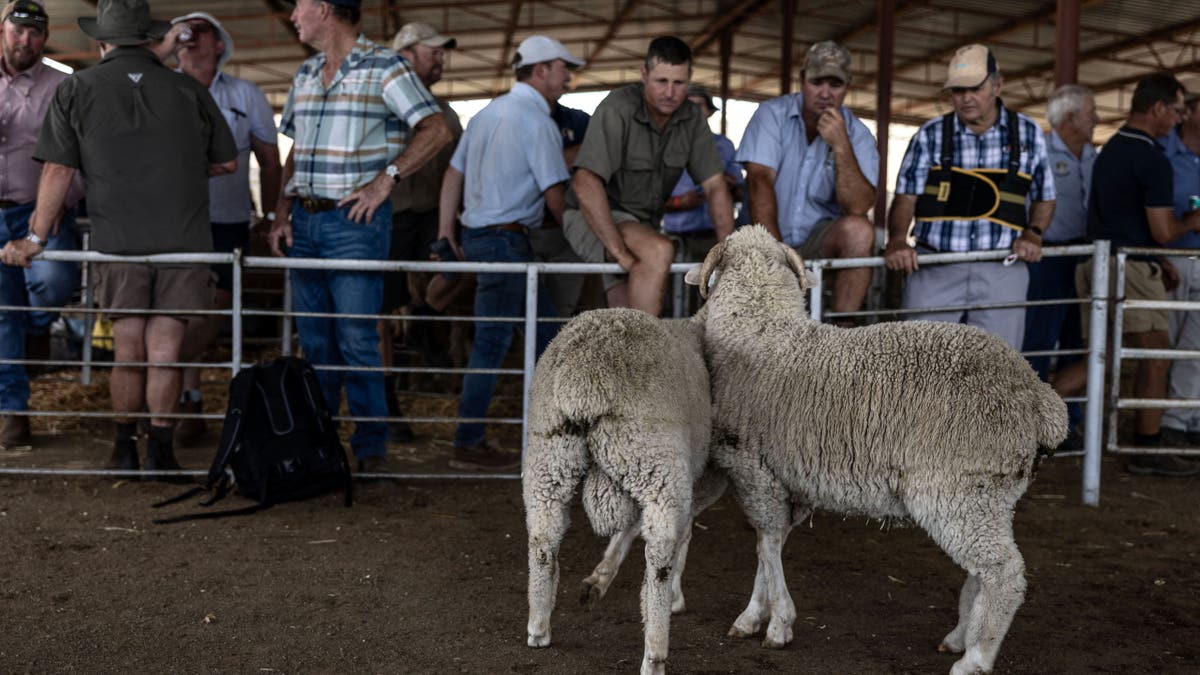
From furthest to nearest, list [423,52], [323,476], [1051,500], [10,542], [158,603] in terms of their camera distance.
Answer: [423,52]
[1051,500]
[323,476]
[10,542]
[158,603]

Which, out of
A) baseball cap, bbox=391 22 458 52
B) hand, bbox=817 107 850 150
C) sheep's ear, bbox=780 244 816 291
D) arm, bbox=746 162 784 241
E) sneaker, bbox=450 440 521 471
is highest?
baseball cap, bbox=391 22 458 52

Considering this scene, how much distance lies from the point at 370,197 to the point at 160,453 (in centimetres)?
162

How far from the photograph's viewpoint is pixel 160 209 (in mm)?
5531

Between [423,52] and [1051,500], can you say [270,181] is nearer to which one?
[423,52]

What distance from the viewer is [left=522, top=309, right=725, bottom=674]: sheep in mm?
3289

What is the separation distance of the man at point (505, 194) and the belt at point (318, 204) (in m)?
0.76

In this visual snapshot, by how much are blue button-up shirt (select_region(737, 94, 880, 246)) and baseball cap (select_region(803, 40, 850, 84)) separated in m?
0.18

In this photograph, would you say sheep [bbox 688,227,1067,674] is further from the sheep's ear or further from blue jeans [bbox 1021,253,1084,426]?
blue jeans [bbox 1021,253,1084,426]

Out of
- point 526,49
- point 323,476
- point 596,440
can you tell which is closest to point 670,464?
point 596,440

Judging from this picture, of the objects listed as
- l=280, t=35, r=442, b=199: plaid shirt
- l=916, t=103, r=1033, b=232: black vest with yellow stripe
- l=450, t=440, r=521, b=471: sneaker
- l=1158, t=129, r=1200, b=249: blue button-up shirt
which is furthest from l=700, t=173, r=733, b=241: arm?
l=1158, t=129, r=1200, b=249: blue button-up shirt

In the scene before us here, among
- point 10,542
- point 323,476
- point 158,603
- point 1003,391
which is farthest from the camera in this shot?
point 323,476

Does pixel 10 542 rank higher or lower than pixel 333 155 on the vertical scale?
lower

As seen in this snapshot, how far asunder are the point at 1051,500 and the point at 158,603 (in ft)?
13.9

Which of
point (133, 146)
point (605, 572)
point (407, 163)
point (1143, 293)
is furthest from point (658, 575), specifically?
point (1143, 293)
